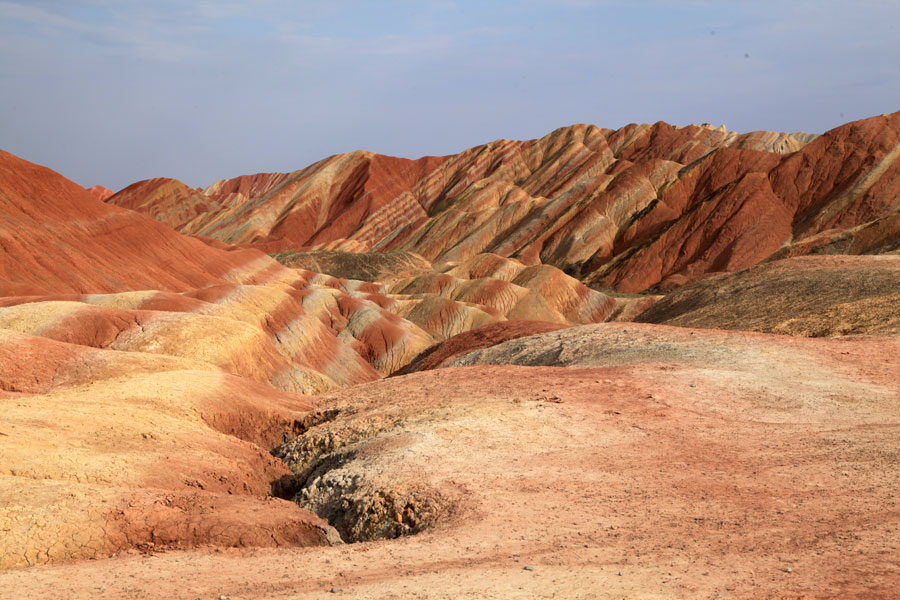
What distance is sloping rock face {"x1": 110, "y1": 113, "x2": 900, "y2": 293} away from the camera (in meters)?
95.3

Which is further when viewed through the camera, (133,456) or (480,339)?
(480,339)

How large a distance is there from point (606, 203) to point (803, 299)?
86.2 m

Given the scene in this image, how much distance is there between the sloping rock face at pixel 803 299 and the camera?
30.3 metres

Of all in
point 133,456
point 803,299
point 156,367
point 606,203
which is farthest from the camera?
point 606,203

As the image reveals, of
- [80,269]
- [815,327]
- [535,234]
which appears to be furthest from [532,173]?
[815,327]

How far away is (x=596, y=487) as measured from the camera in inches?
547

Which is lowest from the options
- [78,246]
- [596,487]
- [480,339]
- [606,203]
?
[480,339]

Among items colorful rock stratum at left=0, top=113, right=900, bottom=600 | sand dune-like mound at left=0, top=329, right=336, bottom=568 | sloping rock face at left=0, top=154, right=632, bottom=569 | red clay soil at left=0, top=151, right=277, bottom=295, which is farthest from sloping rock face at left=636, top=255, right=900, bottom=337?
red clay soil at left=0, top=151, right=277, bottom=295

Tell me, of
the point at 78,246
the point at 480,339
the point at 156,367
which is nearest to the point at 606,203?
the point at 78,246

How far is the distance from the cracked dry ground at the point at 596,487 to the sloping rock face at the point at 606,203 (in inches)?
1506

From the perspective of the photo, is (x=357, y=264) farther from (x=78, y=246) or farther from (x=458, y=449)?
(x=458, y=449)

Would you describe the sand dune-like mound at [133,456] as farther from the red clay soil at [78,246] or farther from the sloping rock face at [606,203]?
the sloping rock face at [606,203]

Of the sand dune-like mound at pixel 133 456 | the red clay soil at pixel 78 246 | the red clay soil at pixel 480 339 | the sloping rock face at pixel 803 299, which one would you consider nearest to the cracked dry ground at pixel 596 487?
the sand dune-like mound at pixel 133 456

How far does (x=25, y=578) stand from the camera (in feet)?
33.3
